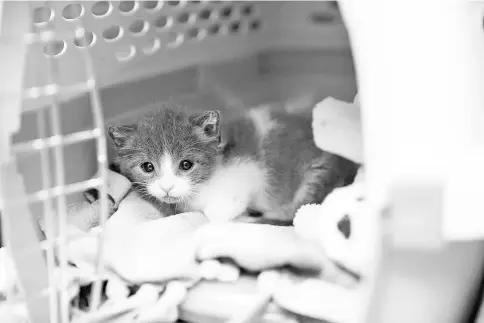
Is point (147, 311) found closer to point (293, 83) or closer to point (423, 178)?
point (423, 178)

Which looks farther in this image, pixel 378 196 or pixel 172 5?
pixel 172 5

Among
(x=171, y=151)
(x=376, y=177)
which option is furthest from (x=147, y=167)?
(x=376, y=177)

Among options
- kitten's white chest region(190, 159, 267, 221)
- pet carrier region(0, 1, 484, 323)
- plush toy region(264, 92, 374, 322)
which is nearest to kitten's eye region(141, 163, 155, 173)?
kitten's white chest region(190, 159, 267, 221)

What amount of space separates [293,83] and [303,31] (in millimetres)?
149

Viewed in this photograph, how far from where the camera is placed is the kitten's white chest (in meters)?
1.33

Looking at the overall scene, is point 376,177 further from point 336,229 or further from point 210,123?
point 210,123

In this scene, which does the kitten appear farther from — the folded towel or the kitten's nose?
the folded towel

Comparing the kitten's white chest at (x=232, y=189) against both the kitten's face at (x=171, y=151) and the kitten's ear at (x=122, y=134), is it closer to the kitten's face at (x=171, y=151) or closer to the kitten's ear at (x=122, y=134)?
the kitten's face at (x=171, y=151)

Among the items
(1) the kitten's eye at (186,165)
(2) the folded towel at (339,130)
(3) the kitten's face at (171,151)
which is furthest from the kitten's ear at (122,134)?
(2) the folded towel at (339,130)

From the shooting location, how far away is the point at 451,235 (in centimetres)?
80

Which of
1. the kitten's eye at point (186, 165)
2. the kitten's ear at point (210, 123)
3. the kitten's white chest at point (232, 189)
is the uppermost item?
the kitten's ear at point (210, 123)

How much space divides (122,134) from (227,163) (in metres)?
0.23

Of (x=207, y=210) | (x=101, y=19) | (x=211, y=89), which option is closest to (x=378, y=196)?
(x=207, y=210)

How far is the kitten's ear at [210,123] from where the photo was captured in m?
1.30
